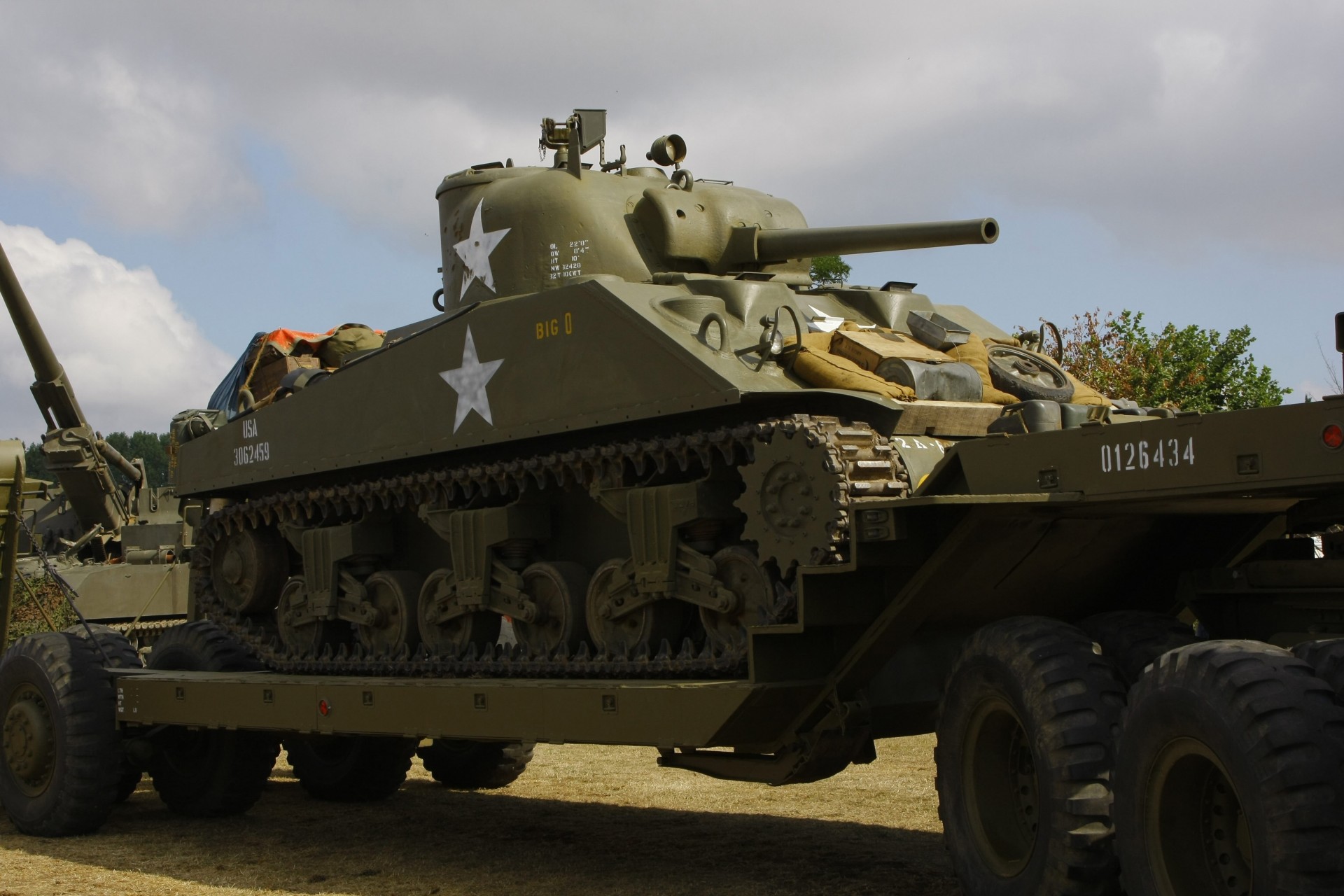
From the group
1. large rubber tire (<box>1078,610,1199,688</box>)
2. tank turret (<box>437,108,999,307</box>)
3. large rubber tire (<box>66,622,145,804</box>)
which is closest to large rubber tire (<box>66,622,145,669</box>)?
large rubber tire (<box>66,622,145,804</box>)

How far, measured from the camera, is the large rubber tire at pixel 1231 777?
5215mm

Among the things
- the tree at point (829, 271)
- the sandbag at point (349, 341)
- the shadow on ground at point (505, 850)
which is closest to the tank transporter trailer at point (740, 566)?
the shadow on ground at point (505, 850)

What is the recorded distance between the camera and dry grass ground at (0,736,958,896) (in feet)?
29.5

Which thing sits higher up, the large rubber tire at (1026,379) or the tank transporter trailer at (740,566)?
the large rubber tire at (1026,379)

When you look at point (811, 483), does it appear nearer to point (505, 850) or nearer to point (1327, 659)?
point (1327, 659)

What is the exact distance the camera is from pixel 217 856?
34.1ft

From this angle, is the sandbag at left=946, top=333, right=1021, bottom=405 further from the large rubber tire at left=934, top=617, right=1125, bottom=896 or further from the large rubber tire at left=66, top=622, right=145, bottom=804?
the large rubber tire at left=66, top=622, right=145, bottom=804

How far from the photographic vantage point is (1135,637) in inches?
274

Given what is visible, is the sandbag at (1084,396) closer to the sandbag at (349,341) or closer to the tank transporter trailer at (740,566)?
the tank transporter trailer at (740,566)

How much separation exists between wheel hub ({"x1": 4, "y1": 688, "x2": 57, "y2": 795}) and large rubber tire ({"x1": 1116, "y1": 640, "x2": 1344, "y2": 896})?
331 inches

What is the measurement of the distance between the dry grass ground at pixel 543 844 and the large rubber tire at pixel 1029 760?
1357 mm

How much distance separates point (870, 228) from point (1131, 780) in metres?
5.24

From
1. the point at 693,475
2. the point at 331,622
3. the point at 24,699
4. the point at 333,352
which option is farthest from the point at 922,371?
the point at 24,699

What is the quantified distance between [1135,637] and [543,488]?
389 cm
